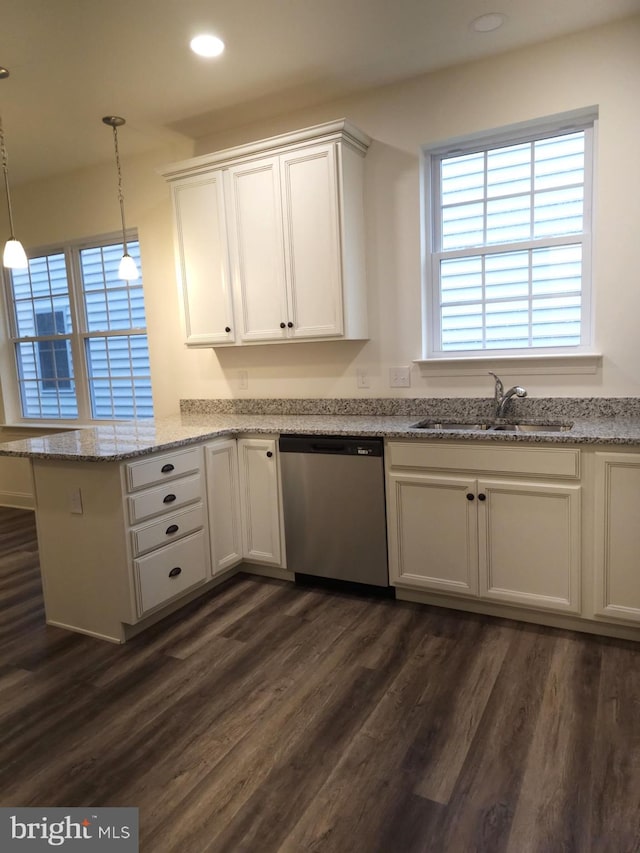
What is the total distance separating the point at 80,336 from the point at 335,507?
2.86 m

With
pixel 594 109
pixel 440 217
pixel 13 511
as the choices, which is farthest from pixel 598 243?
pixel 13 511

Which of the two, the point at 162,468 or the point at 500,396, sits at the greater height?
the point at 500,396

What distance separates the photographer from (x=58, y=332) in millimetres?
4781

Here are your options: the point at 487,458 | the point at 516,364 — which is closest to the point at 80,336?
the point at 516,364

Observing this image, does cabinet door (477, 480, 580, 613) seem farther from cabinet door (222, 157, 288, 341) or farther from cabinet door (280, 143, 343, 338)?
cabinet door (222, 157, 288, 341)

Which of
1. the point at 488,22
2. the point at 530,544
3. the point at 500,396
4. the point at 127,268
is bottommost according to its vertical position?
the point at 530,544

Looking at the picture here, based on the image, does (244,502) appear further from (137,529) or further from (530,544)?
(530,544)

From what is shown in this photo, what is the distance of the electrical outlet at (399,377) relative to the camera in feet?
10.7

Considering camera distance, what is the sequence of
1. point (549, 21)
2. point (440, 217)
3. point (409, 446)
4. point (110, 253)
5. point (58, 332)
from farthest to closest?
point (58, 332), point (110, 253), point (440, 217), point (409, 446), point (549, 21)

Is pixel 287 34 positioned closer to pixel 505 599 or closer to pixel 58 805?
pixel 505 599

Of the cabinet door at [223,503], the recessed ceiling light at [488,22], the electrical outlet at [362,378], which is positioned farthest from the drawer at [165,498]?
the recessed ceiling light at [488,22]

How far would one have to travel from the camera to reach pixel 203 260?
3449 mm

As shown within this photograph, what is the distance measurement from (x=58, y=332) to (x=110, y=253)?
882 mm

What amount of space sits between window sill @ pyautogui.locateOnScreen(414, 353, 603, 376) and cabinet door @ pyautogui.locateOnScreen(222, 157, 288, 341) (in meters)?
0.87
